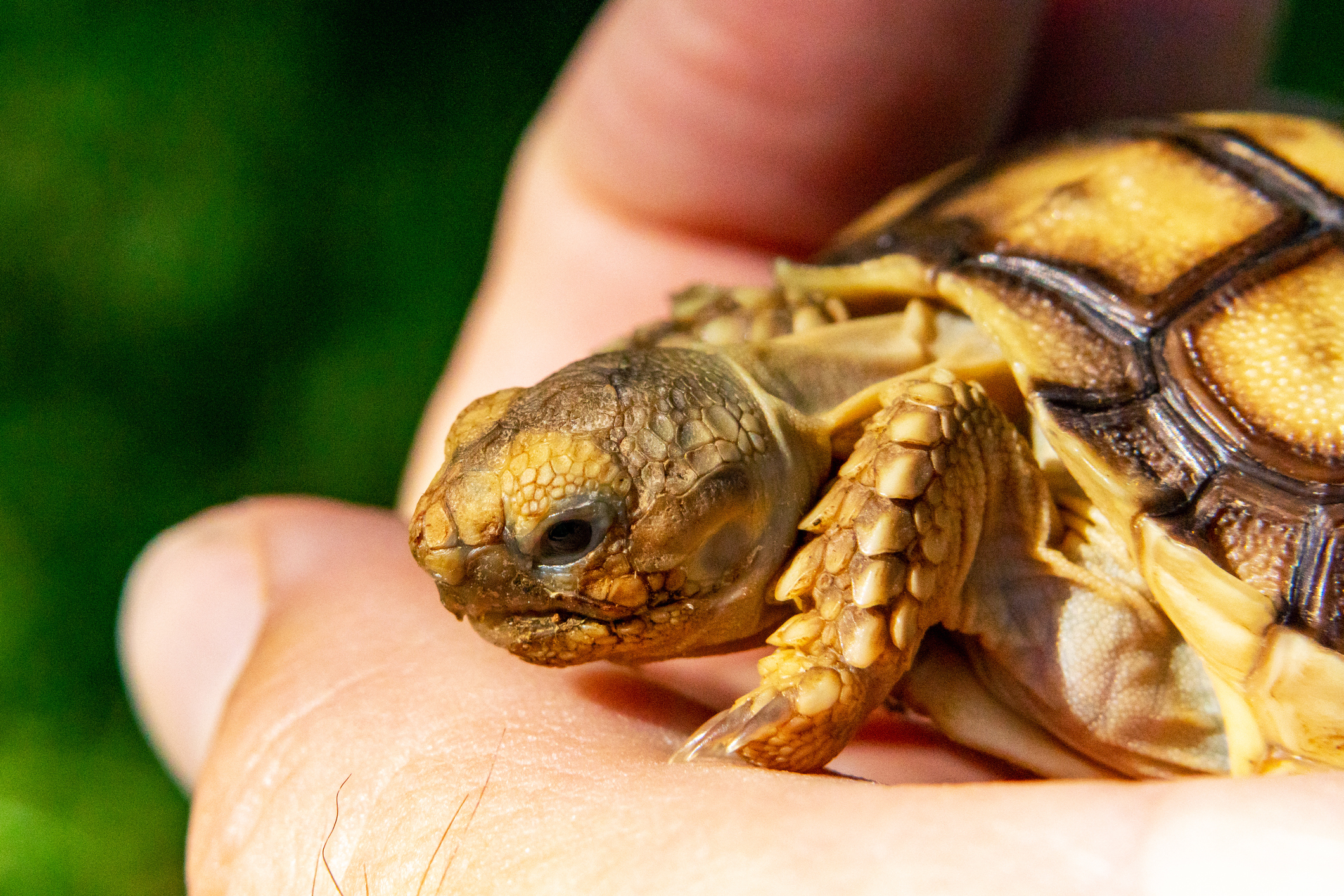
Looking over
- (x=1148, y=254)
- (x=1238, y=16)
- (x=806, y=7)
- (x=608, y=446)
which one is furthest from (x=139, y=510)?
(x=1238, y=16)

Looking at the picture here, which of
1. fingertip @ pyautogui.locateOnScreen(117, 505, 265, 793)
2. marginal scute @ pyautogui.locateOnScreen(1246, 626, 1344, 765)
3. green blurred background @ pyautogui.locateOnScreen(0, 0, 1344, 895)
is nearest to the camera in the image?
marginal scute @ pyautogui.locateOnScreen(1246, 626, 1344, 765)

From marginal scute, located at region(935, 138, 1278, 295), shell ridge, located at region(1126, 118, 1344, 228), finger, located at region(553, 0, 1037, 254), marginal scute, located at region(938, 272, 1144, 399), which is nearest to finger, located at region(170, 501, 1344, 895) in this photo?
marginal scute, located at region(938, 272, 1144, 399)

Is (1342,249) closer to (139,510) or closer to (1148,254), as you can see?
(1148,254)

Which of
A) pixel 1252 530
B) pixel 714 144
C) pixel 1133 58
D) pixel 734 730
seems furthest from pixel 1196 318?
pixel 1133 58

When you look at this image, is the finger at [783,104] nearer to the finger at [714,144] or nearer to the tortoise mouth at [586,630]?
the finger at [714,144]

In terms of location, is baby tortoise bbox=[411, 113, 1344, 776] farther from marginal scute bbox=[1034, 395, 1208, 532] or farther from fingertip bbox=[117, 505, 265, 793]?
fingertip bbox=[117, 505, 265, 793]

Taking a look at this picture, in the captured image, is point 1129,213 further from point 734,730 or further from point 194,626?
point 194,626
